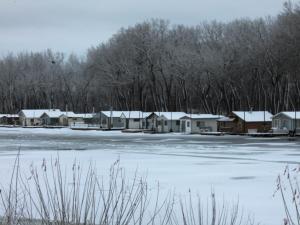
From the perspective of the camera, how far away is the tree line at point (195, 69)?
9006 cm

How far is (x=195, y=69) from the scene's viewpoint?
338ft

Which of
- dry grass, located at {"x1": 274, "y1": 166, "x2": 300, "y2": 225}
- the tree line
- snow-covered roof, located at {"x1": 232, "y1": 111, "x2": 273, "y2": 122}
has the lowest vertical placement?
dry grass, located at {"x1": 274, "y1": 166, "x2": 300, "y2": 225}

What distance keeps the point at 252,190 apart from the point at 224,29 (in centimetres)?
8994

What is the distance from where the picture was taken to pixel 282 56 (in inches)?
3051

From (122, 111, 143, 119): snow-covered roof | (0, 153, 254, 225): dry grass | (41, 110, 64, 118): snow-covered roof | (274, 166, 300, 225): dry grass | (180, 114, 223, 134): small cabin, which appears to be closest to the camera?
(274, 166, 300, 225): dry grass

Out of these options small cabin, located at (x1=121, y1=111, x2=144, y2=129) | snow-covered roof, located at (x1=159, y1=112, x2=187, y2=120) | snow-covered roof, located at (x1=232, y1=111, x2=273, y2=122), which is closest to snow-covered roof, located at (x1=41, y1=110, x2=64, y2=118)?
small cabin, located at (x1=121, y1=111, x2=144, y2=129)

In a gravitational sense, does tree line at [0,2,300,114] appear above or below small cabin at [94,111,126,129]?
above

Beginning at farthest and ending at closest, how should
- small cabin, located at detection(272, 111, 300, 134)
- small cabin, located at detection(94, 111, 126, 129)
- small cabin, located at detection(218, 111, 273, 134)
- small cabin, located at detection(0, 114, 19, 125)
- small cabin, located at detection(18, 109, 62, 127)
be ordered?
1. small cabin, located at detection(0, 114, 19, 125)
2. small cabin, located at detection(18, 109, 62, 127)
3. small cabin, located at detection(94, 111, 126, 129)
4. small cabin, located at detection(218, 111, 273, 134)
5. small cabin, located at detection(272, 111, 300, 134)

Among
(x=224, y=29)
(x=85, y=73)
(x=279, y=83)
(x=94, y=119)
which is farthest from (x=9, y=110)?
(x=279, y=83)

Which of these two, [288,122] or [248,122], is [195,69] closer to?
[248,122]

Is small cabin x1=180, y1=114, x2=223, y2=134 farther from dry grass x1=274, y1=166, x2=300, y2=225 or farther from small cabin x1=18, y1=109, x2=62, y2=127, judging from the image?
dry grass x1=274, y1=166, x2=300, y2=225

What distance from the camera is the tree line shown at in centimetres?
9006

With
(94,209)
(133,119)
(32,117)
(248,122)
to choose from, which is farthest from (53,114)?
(94,209)

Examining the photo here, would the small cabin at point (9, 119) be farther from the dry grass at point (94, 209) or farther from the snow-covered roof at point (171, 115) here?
the dry grass at point (94, 209)
